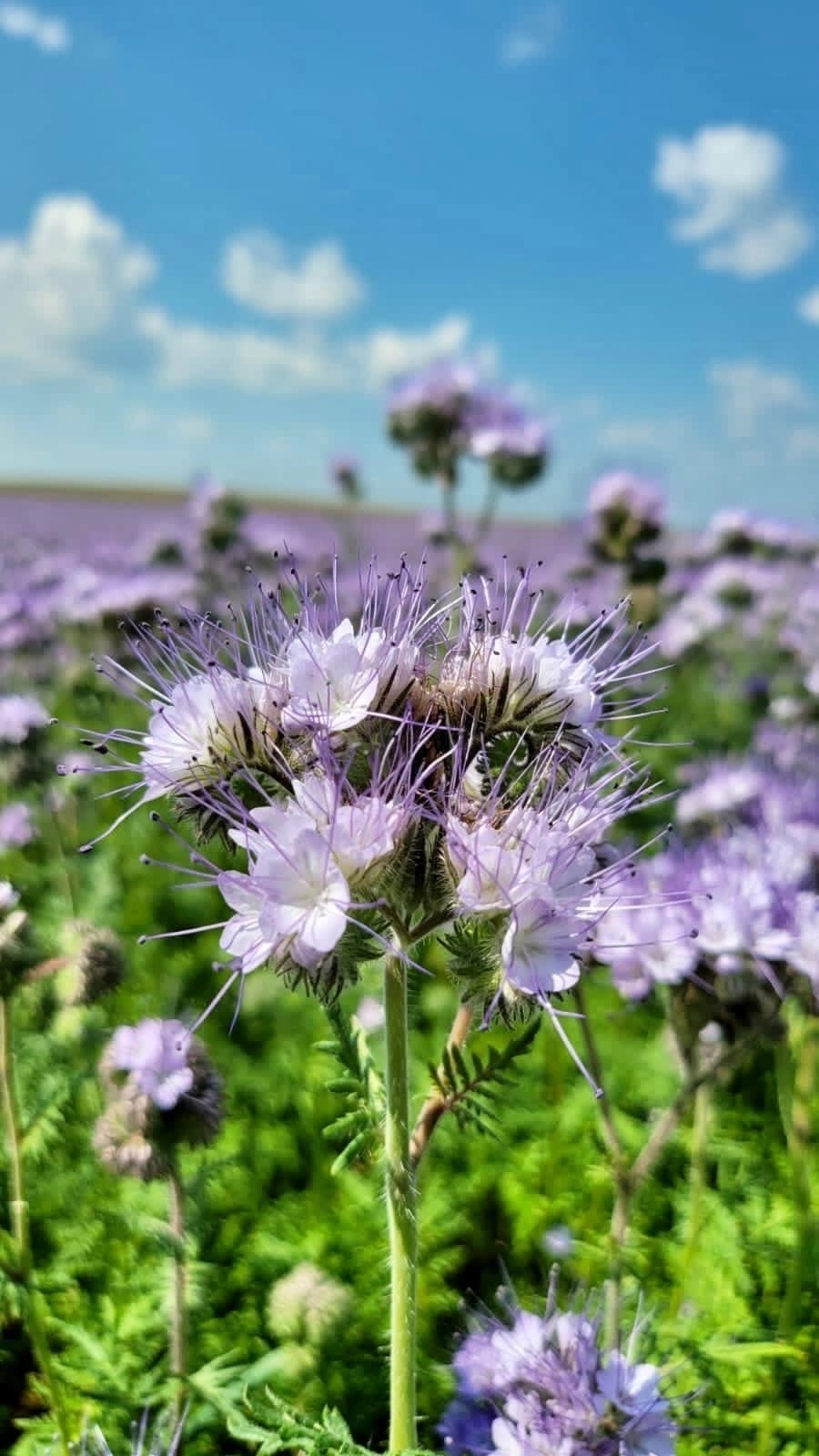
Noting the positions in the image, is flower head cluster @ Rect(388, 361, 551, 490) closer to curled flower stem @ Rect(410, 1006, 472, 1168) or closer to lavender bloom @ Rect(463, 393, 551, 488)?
lavender bloom @ Rect(463, 393, 551, 488)

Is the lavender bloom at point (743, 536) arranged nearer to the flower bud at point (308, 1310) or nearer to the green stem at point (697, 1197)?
the green stem at point (697, 1197)

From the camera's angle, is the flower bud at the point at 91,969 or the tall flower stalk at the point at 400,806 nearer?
the tall flower stalk at the point at 400,806

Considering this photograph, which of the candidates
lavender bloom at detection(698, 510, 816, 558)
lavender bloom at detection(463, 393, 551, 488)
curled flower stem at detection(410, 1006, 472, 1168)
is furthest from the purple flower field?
lavender bloom at detection(698, 510, 816, 558)

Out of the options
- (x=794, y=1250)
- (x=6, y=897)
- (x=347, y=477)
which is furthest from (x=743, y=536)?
(x=6, y=897)

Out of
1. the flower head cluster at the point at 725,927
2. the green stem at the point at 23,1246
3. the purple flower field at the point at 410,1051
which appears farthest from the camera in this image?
the flower head cluster at the point at 725,927

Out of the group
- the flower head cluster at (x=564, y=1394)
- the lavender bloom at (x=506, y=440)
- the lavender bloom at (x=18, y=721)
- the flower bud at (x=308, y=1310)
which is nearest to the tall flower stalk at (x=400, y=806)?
the flower head cluster at (x=564, y=1394)

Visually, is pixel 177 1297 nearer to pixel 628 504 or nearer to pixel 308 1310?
pixel 308 1310

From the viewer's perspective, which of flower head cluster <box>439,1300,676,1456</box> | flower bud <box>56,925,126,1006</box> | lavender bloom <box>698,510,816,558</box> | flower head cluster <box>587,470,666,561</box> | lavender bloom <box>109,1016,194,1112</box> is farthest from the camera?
lavender bloom <box>698,510,816,558</box>
